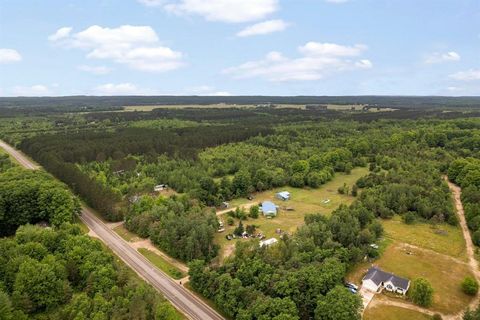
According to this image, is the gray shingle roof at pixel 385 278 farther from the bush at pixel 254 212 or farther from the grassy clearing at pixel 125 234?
the grassy clearing at pixel 125 234

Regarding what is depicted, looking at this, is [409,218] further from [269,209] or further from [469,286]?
[269,209]

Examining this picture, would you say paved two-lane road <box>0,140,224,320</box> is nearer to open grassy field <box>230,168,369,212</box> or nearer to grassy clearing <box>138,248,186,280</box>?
grassy clearing <box>138,248,186,280</box>

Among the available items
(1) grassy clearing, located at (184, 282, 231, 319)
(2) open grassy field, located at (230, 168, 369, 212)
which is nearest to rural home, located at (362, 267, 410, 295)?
(1) grassy clearing, located at (184, 282, 231, 319)

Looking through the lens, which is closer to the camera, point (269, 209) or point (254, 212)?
point (254, 212)

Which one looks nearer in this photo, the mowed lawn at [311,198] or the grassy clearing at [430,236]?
the grassy clearing at [430,236]

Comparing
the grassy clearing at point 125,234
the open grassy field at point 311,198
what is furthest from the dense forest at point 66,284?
the open grassy field at point 311,198

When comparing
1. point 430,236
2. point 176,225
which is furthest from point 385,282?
point 176,225

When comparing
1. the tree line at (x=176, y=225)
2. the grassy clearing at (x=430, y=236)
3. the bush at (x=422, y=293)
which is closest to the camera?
the bush at (x=422, y=293)

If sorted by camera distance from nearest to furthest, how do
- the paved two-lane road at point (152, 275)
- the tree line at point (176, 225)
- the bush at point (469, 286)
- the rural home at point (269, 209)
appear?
the paved two-lane road at point (152, 275), the bush at point (469, 286), the tree line at point (176, 225), the rural home at point (269, 209)
